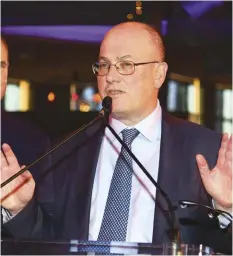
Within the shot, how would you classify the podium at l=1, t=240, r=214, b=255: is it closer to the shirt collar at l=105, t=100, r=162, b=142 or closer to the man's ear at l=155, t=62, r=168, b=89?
the shirt collar at l=105, t=100, r=162, b=142

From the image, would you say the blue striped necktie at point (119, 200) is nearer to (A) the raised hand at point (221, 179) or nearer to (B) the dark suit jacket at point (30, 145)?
(B) the dark suit jacket at point (30, 145)

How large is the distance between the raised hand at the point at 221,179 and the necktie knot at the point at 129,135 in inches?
13.8

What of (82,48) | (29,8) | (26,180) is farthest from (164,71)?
(82,48)

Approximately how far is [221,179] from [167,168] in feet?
0.94

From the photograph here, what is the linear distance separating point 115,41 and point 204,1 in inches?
70.3

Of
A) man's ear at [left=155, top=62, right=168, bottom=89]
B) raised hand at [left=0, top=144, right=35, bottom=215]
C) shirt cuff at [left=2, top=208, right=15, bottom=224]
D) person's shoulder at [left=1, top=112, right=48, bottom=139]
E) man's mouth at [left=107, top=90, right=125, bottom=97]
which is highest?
man's ear at [left=155, top=62, right=168, bottom=89]

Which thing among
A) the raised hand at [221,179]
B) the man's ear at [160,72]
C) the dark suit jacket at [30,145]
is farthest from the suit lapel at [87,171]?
the raised hand at [221,179]

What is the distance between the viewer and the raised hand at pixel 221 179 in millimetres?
1638

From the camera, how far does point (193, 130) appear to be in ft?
6.48

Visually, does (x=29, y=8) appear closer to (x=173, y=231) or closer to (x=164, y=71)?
(x=164, y=71)

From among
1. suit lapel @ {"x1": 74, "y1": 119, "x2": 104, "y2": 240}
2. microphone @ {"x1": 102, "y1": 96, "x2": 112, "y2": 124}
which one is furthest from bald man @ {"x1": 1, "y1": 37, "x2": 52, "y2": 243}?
microphone @ {"x1": 102, "y1": 96, "x2": 112, "y2": 124}

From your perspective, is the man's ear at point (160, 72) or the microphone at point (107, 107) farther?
the man's ear at point (160, 72)

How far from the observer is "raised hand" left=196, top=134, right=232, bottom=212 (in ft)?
5.37

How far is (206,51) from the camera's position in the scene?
416cm
